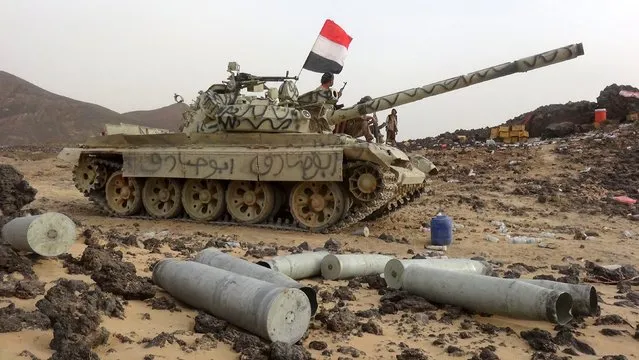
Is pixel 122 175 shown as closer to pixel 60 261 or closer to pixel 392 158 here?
pixel 392 158

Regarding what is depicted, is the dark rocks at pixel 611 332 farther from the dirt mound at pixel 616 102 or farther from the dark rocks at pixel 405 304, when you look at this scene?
the dirt mound at pixel 616 102

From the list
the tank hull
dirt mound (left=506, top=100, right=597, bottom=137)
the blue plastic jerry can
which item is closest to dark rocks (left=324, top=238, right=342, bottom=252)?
the blue plastic jerry can

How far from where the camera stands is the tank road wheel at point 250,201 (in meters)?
12.4

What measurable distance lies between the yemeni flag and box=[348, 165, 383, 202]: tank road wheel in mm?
3716

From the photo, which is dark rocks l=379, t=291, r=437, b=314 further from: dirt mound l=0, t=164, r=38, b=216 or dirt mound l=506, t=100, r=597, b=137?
dirt mound l=506, t=100, r=597, b=137

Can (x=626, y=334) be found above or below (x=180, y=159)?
below

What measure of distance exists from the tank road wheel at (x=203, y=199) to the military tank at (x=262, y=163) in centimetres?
2

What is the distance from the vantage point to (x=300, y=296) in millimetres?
4523

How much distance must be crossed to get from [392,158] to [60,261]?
256 inches

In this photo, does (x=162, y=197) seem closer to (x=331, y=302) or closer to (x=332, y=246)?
(x=332, y=246)

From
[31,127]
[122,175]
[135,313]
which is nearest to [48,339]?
[135,313]

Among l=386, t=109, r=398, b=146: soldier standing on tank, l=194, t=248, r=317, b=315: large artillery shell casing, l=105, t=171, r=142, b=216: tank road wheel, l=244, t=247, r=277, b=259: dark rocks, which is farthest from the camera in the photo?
l=386, t=109, r=398, b=146: soldier standing on tank

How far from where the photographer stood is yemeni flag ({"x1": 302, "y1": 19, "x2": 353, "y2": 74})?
14258 mm

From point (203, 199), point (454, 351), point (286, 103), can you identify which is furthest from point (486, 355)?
point (286, 103)
